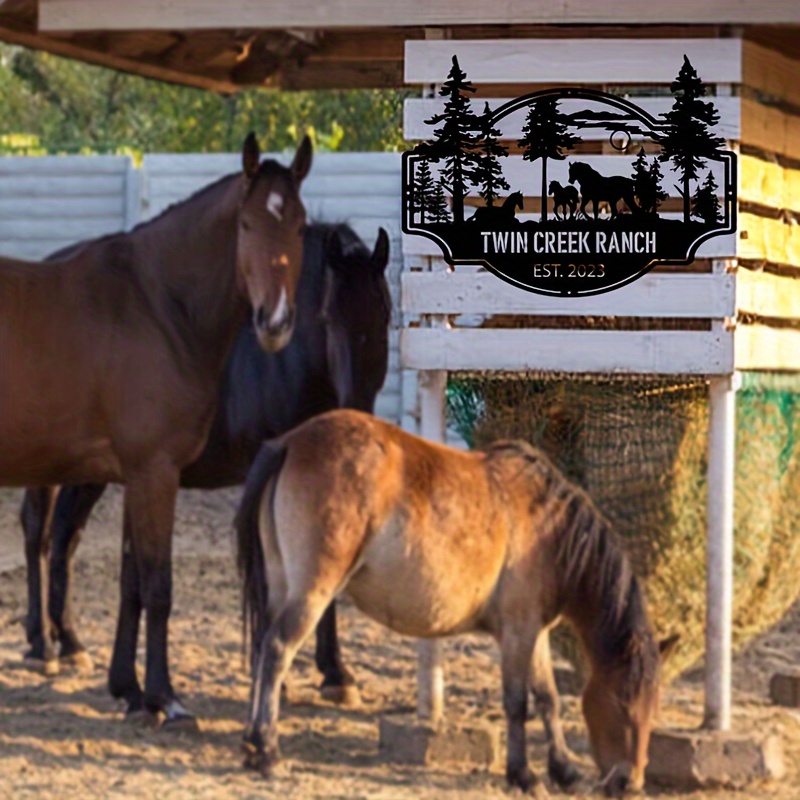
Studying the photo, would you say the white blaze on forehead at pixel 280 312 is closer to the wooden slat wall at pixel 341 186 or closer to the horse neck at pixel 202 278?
the horse neck at pixel 202 278

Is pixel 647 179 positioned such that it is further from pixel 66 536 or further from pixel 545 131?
pixel 66 536

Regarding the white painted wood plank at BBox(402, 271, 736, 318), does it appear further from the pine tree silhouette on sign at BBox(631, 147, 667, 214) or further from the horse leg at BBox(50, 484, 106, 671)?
the horse leg at BBox(50, 484, 106, 671)

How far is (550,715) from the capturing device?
519 centimetres

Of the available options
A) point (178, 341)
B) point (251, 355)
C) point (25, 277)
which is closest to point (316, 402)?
point (251, 355)

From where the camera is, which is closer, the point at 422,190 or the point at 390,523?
the point at 390,523

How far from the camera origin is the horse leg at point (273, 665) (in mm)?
4953

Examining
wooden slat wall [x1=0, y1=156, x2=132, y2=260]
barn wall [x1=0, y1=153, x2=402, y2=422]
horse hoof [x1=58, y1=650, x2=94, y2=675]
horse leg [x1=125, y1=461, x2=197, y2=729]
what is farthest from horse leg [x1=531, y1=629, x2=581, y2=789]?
wooden slat wall [x1=0, y1=156, x2=132, y2=260]

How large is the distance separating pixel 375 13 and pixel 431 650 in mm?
2351

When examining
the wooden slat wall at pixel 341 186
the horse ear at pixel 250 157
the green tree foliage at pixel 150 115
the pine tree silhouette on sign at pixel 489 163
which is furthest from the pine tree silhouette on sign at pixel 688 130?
the green tree foliage at pixel 150 115

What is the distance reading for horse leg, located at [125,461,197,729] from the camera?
229 inches

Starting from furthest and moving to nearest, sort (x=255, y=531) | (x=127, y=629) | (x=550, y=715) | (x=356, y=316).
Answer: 1. (x=356, y=316)
2. (x=127, y=629)
3. (x=550, y=715)
4. (x=255, y=531)

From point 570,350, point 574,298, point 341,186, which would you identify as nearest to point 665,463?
A: point 570,350

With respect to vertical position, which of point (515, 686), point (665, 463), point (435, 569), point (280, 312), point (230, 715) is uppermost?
point (280, 312)

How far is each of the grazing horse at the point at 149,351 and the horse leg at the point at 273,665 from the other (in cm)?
82
